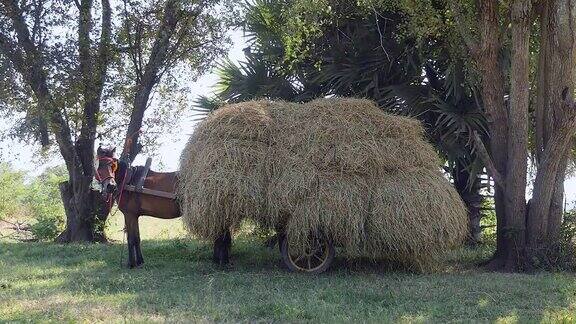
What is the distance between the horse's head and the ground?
4.06ft

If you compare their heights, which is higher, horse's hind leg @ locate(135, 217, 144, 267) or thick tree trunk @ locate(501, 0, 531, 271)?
thick tree trunk @ locate(501, 0, 531, 271)

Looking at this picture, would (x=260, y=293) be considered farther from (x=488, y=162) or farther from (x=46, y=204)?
(x=46, y=204)

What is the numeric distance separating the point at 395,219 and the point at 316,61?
5.17 meters

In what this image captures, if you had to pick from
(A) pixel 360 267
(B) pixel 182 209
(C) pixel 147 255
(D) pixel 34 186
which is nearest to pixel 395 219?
(A) pixel 360 267

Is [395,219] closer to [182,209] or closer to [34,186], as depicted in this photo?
[182,209]

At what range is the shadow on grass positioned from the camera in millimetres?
6969

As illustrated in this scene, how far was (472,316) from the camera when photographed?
22.9 feet

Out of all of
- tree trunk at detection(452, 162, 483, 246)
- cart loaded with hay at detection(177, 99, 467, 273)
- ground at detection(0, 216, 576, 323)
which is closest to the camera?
ground at detection(0, 216, 576, 323)

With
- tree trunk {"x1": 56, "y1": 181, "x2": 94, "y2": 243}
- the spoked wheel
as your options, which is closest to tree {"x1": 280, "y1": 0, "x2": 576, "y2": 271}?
the spoked wheel

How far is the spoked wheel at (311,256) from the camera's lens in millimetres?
9625

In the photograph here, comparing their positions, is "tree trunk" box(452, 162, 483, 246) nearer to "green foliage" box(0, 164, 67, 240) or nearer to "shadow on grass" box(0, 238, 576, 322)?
"shadow on grass" box(0, 238, 576, 322)

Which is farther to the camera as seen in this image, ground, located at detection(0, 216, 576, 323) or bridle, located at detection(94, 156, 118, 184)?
bridle, located at detection(94, 156, 118, 184)

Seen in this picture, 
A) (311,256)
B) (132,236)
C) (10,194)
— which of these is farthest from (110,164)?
(10,194)

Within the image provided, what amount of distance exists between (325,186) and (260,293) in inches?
70.9
